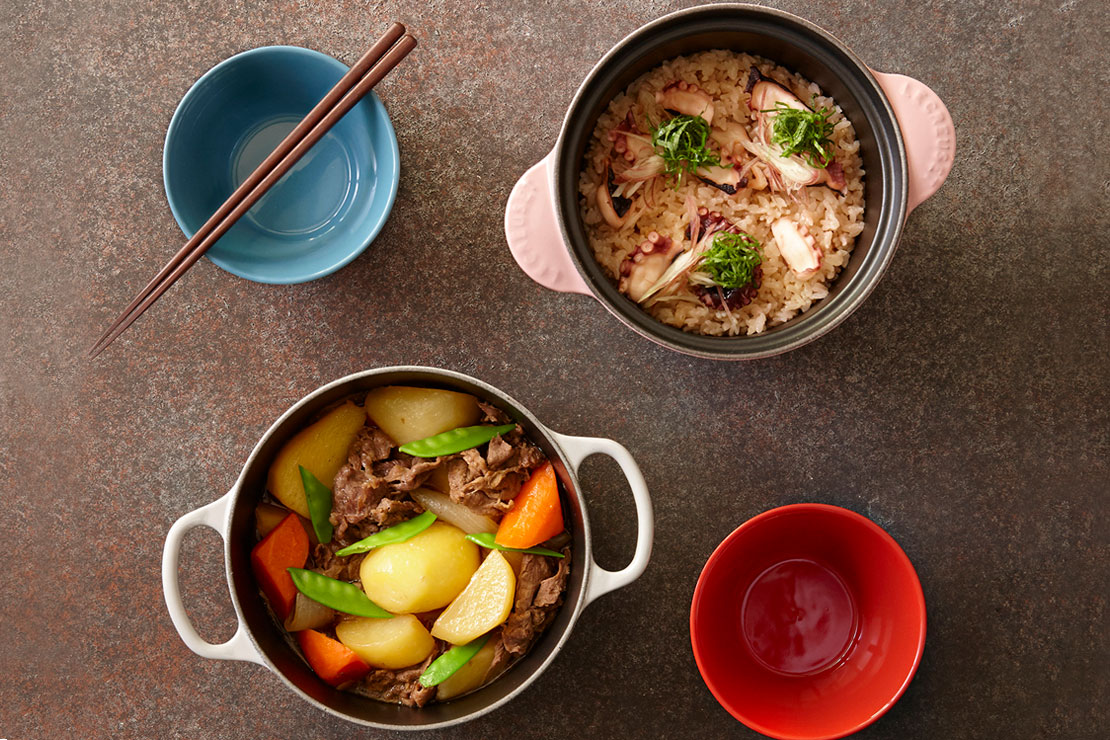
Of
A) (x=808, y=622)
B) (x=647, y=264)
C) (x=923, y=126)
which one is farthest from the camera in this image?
(x=808, y=622)

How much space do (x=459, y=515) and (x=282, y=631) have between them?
0.41 m

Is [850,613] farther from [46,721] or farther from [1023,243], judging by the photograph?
[46,721]

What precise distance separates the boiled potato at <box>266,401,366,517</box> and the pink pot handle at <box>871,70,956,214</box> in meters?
1.09

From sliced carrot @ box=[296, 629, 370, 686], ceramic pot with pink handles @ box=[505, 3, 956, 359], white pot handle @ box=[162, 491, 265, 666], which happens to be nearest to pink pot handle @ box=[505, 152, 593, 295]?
ceramic pot with pink handles @ box=[505, 3, 956, 359]

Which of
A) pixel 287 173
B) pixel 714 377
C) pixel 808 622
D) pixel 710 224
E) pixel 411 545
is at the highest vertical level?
pixel 287 173

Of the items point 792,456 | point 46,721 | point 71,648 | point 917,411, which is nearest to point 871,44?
point 917,411

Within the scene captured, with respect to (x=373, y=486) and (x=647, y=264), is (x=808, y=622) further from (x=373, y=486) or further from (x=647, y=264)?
(x=373, y=486)

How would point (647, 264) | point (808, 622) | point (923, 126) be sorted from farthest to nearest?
point (808, 622)
point (647, 264)
point (923, 126)

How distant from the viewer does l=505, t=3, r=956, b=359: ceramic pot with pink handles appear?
1.34 meters

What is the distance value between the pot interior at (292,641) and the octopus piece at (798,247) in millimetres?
540

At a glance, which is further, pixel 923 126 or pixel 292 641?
pixel 292 641

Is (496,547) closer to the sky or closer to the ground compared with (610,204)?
closer to the ground

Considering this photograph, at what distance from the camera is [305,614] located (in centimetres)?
148

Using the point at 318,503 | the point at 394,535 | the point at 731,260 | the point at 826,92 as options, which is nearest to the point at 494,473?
the point at 394,535
